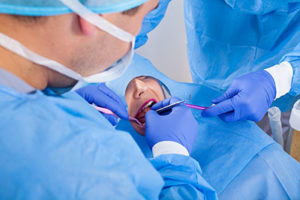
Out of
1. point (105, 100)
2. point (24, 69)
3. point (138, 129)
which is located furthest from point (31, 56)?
point (138, 129)

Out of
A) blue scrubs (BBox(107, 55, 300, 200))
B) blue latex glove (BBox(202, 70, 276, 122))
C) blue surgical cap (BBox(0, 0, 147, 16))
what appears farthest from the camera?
blue latex glove (BBox(202, 70, 276, 122))

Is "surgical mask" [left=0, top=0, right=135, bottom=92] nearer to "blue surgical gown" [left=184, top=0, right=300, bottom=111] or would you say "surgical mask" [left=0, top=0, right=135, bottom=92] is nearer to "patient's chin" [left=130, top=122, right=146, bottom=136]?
"patient's chin" [left=130, top=122, right=146, bottom=136]

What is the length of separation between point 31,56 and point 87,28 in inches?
5.4

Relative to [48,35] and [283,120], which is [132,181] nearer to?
[48,35]

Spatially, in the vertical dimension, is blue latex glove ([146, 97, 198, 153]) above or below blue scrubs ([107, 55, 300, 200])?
above

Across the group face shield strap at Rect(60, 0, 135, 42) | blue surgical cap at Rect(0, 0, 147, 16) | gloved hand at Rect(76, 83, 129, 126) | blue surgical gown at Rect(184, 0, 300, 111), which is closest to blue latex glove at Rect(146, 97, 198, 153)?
gloved hand at Rect(76, 83, 129, 126)

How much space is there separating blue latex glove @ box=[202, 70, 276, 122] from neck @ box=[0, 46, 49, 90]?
2.67 ft

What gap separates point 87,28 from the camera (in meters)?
0.63

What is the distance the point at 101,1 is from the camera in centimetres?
60

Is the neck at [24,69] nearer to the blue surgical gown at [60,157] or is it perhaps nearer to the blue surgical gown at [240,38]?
the blue surgical gown at [60,157]

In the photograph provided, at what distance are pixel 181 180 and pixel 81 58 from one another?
1.49 ft

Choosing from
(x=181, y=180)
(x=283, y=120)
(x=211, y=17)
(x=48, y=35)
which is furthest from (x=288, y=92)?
(x=48, y=35)

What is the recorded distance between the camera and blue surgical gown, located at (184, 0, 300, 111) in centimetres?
129

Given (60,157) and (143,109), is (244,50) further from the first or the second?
(60,157)
